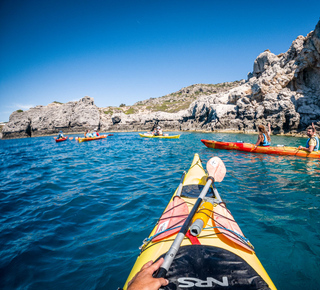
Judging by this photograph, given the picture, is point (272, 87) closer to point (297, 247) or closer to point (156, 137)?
point (156, 137)

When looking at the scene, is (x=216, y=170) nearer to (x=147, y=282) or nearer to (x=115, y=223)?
(x=115, y=223)

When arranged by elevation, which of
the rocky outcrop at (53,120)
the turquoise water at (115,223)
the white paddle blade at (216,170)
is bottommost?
the turquoise water at (115,223)

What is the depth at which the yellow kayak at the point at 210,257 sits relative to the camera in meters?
1.56

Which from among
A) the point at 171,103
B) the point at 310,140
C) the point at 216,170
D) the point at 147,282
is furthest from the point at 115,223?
the point at 171,103

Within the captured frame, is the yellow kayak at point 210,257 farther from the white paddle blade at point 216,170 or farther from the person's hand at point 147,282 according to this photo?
the white paddle blade at point 216,170

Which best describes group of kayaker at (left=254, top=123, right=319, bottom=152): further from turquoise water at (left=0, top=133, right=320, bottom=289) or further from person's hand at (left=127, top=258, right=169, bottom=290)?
person's hand at (left=127, top=258, right=169, bottom=290)

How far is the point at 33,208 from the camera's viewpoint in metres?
4.84

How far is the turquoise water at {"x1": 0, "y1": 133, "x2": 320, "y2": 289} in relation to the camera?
8.57 ft

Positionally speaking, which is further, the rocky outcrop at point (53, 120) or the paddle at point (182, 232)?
the rocky outcrop at point (53, 120)

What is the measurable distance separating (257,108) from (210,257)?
33693 millimetres

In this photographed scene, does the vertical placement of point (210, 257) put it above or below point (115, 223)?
above

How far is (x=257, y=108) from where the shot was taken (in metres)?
29.8

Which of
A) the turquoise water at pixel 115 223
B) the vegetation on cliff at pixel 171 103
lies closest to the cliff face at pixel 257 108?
the vegetation on cliff at pixel 171 103

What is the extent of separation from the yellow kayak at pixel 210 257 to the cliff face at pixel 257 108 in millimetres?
29633
